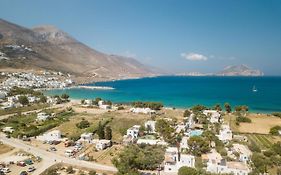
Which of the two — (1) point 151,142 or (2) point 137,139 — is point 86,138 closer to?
(2) point 137,139

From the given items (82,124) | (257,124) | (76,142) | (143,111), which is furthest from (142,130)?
(257,124)

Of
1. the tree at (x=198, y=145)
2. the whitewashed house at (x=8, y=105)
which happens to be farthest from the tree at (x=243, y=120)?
the whitewashed house at (x=8, y=105)

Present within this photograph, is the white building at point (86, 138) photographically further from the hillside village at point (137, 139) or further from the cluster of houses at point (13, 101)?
the cluster of houses at point (13, 101)

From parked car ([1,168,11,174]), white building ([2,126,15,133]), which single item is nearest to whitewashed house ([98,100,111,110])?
white building ([2,126,15,133])

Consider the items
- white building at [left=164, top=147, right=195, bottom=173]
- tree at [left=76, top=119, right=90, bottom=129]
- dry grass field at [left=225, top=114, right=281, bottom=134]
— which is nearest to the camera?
white building at [left=164, top=147, right=195, bottom=173]

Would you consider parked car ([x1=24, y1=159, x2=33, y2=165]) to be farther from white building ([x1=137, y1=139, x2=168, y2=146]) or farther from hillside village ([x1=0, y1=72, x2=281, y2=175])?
white building ([x1=137, y1=139, x2=168, y2=146])

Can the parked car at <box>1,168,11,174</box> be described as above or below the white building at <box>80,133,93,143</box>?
below

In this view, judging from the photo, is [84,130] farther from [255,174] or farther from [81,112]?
[255,174]
